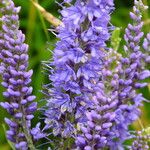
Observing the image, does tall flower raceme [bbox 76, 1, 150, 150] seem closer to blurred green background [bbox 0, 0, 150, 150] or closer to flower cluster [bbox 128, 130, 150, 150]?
flower cluster [bbox 128, 130, 150, 150]

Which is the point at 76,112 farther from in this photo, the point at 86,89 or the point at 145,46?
the point at 145,46

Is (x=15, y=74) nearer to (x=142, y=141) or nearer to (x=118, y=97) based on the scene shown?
(x=118, y=97)

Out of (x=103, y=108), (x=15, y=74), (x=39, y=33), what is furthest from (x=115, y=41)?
(x=39, y=33)

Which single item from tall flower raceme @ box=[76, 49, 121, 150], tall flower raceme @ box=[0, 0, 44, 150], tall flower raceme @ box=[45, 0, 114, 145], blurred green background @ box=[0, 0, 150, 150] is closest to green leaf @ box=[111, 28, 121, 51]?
tall flower raceme @ box=[76, 49, 121, 150]

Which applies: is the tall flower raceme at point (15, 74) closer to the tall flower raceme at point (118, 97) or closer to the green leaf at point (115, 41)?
the tall flower raceme at point (118, 97)

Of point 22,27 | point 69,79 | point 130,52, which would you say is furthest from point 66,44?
point 22,27

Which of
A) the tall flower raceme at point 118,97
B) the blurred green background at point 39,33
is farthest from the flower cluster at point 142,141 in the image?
the blurred green background at point 39,33
